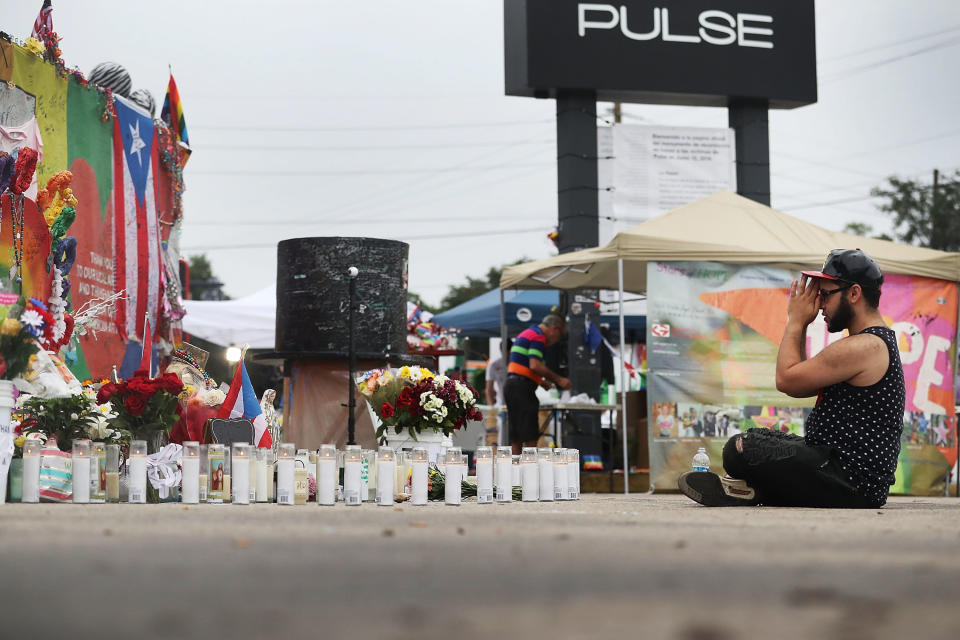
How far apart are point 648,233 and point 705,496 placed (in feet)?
14.6

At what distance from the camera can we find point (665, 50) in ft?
46.4

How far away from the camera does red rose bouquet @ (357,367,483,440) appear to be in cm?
801

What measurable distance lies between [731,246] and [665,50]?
167 inches

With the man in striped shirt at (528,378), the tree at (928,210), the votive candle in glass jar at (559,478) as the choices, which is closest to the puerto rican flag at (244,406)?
the votive candle in glass jar at (559,478)

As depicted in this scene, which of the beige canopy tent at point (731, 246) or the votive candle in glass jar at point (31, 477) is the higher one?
the beige canopy tent at point (731, 246)

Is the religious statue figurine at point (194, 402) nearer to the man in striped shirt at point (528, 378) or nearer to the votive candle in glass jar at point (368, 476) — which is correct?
the votive candle in glass jar at point (368, 476)

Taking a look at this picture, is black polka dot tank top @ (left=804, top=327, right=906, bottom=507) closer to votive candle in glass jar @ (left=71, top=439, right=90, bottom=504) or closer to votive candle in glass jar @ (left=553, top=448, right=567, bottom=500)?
votive candle in glass jar @ (left=553, top=448, right=567, bottom=500)

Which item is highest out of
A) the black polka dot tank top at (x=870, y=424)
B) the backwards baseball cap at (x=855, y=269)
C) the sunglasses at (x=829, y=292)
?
the backwards baseball cap at (x=855, y=269)

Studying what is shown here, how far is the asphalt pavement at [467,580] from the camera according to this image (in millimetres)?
1967

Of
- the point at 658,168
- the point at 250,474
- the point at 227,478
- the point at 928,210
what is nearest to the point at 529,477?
the point at 250,474

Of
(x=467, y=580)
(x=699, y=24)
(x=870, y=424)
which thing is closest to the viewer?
(x=467, y=580)

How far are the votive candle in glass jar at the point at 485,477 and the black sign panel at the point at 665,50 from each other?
7.39 meters

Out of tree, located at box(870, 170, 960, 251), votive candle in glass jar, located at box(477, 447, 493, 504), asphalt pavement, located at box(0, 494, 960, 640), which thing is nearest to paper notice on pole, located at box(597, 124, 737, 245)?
votive candle in glass jar, located at box(477, 447, 493, 504)

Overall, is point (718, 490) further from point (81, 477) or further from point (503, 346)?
point (503, 346)
